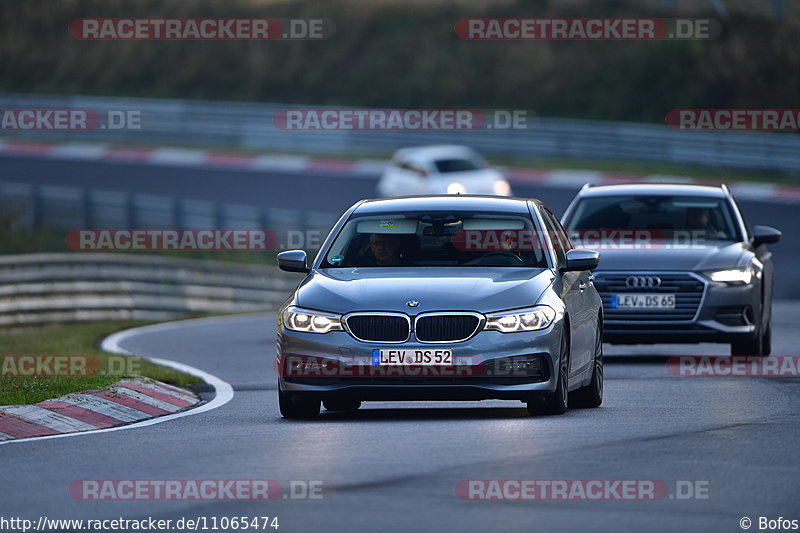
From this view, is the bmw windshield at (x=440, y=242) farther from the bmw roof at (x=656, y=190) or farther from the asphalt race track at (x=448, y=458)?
the bmw roof at (x=656, y=190)

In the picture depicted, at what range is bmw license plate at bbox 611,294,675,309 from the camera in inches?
698

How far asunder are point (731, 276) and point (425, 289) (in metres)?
6.45

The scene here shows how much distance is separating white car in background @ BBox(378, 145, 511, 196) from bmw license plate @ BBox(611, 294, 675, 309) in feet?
75.3

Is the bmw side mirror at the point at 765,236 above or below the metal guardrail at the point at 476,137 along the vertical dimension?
below

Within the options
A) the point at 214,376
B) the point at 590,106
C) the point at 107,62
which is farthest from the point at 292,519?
the point at 107,62

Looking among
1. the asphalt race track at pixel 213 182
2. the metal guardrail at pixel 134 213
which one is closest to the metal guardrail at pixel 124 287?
the metal guardrail at pixel 134 213

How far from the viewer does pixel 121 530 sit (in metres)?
8.07

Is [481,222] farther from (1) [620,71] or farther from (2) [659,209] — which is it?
(1) [620,71]
